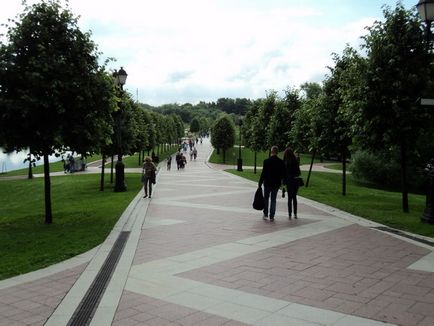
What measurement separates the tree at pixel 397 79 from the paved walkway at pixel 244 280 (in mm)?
3903

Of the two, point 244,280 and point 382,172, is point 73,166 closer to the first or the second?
point 382,172

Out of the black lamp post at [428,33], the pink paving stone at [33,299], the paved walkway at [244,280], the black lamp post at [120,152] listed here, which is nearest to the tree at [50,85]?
the paved walkway at [244,280]

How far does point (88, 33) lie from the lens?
11773 millimetres

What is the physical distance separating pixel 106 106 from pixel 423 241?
26.6 feet

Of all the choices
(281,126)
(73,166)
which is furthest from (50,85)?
(73,166)

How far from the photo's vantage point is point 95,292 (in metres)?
5.59

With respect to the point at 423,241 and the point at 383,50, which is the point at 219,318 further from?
the point at 383,50

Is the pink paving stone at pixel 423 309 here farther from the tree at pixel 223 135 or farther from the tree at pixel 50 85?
the tree at pixel 223 135

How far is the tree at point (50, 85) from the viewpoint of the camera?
10820 millimetres

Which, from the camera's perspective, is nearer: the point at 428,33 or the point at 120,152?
the point at 428,33

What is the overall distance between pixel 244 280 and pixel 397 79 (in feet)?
29.0

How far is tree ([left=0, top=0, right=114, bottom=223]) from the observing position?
35.5 ft

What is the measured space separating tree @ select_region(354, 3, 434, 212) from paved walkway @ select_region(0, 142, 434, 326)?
3.90 metres

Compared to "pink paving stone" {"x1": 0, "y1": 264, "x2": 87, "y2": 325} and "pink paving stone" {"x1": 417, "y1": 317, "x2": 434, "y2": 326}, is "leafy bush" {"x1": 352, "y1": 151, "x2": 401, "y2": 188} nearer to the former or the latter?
"pink paving stone" {"x1": 417, "y1": 317, "x2": 434, "y2": 326}
